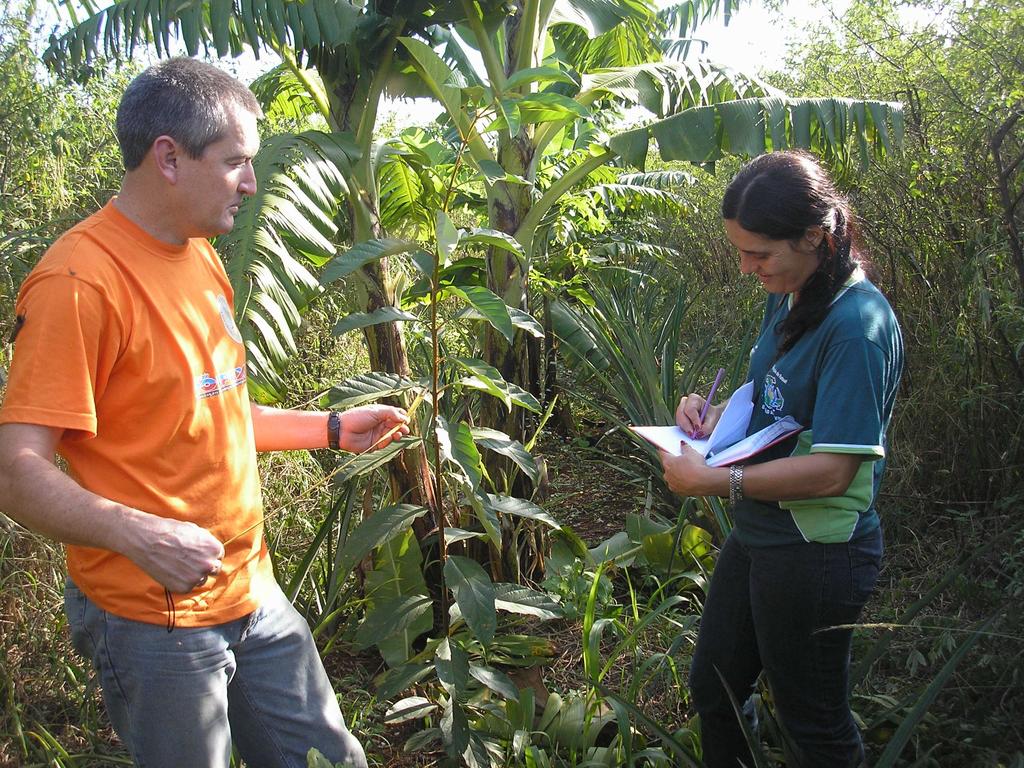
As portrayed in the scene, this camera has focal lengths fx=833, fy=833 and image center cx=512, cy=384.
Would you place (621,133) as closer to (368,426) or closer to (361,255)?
(361,255)

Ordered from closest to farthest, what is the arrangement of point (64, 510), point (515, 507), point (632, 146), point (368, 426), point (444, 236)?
point (64, 510)
point (444, 236)
point (368, 426)
point (515, 507)
point (632, 146)

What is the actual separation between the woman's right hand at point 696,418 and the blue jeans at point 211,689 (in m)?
1.19

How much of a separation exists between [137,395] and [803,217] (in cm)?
145

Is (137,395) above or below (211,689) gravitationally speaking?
above

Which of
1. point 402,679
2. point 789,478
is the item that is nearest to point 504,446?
point 402,679

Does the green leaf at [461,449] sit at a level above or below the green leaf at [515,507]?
above

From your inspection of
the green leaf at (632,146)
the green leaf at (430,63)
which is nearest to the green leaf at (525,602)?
the green leaf at (430,63)

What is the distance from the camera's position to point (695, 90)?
15.0 feet

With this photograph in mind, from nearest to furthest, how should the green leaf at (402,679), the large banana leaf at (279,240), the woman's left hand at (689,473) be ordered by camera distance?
the woman's left hand at (689,473) < the green leaf at (402,679) < the large banana leaf at (279,240)

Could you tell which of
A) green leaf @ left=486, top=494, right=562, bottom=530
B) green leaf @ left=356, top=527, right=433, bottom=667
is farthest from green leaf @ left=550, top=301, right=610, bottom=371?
green leaf @ left=486, top=494, right=562, bottom=530

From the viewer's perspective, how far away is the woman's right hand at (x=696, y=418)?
2.37m

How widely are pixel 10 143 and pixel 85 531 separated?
346cm

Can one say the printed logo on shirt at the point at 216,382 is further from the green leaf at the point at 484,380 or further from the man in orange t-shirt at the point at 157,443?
the green leaf at the point at 484,380

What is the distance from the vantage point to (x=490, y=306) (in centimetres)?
221
